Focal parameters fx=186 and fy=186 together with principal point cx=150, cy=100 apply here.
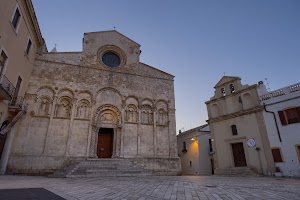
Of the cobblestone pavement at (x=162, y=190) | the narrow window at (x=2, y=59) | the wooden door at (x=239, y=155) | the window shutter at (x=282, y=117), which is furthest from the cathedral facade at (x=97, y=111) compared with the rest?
the window shutter at (x=282, y=117)

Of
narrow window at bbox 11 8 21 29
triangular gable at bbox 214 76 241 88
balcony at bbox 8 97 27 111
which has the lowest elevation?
balcony at bbox 8 97 27 111

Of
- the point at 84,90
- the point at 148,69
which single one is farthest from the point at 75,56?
the point at 148,69

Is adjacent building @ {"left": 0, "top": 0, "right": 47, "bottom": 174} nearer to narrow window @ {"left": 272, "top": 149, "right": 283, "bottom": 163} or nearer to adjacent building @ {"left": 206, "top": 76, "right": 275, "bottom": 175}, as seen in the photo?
adjacent building @ {"left": 206, "top": 76, "right": 275, "bottom": 175}

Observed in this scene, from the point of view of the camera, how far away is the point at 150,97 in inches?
778

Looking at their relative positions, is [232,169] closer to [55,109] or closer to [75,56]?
[55,109]

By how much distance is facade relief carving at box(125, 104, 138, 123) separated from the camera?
1821 cm

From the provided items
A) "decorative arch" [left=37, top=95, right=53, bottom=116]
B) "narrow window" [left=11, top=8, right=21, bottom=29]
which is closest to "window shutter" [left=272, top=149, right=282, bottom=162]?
"decorative arch" [left=37, top=95, right=53, bottom=116]

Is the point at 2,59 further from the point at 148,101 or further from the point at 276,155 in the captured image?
the point at 276,155

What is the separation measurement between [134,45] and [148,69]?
338 cm

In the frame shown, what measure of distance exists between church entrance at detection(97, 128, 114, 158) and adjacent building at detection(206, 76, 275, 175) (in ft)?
34.9

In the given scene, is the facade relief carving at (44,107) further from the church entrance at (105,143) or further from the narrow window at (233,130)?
the narrow window at (233,130)

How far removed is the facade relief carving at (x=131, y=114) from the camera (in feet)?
59.7

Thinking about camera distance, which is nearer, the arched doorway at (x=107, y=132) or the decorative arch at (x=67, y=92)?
the arched doorway at (x=107, y=132)

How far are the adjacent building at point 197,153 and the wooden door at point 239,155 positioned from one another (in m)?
6.93
